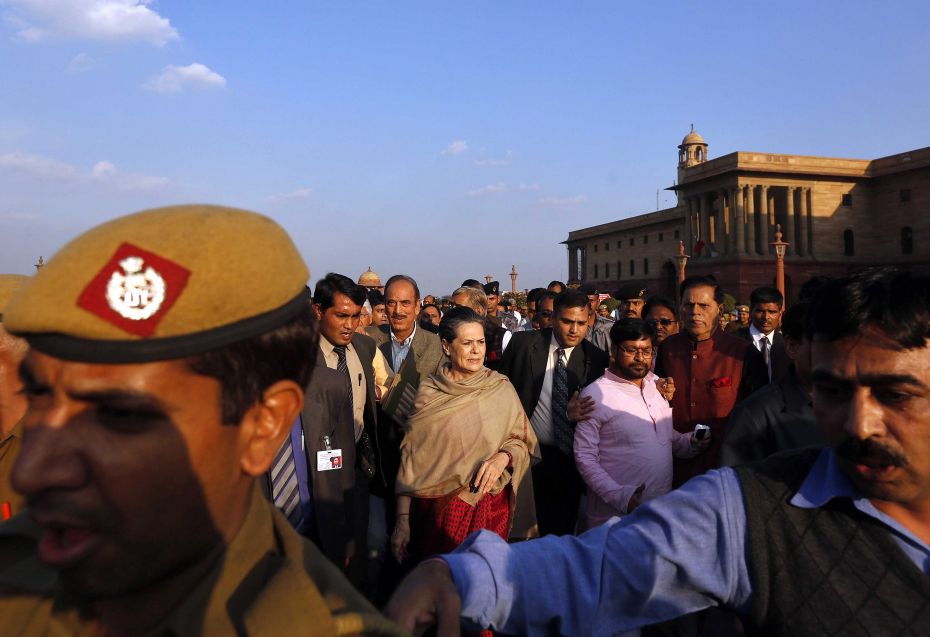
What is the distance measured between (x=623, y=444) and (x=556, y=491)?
98cm

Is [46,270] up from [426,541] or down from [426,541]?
up

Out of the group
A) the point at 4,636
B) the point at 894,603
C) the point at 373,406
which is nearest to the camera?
the point at 4,636

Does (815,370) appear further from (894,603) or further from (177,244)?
(177,244)

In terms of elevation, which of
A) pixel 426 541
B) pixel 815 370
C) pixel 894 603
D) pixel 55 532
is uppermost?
pixel 815 370

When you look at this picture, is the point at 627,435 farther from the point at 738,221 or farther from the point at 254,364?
the point at 738,221

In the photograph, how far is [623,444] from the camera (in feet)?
14.2

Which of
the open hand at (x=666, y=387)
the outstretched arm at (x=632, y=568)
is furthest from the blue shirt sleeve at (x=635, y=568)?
the open hand at (x=666, y=387)

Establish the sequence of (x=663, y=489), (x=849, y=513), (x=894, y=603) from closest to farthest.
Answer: (x=894, y=603) → (x=849, y=513) → (x=663, y=489)

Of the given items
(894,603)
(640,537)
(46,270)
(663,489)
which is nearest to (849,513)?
(894,603)

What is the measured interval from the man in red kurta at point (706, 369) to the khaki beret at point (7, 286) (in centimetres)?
413

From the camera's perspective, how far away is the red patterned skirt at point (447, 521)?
3900mm

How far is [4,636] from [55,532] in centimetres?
31

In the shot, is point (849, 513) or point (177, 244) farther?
point (849, 513)

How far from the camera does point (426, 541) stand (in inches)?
156
